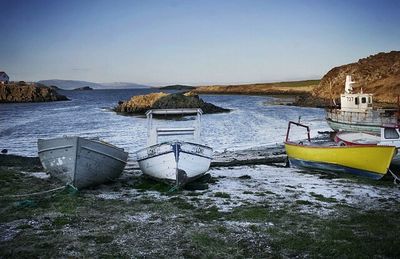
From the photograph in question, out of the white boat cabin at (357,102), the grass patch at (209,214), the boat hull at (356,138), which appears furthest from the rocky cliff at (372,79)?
the grass patch at (209,214)

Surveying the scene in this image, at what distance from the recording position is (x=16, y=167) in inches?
741

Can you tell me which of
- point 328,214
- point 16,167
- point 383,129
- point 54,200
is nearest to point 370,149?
point 383,129

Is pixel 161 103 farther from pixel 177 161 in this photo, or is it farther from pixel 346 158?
pixel 177 161

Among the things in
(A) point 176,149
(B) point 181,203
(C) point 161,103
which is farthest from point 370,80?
(B) point 181,203

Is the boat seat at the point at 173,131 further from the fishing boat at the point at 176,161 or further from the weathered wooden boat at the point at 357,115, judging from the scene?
the weathered wooden boat at the point at 357,115

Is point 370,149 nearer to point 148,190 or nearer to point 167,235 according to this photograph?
point 148,190

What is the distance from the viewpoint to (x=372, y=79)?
319 feet

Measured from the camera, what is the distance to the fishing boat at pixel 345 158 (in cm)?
1465

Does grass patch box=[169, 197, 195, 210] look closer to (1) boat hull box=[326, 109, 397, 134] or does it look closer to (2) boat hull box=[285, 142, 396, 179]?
(2) boat hull box=[285, 142, 396, 179]

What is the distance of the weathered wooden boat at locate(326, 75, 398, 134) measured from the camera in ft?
95.1

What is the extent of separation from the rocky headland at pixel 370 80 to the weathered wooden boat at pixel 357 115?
1797 inches

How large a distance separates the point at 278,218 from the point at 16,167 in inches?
585

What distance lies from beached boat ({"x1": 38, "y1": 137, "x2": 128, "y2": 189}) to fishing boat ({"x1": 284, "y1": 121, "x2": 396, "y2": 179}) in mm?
9494

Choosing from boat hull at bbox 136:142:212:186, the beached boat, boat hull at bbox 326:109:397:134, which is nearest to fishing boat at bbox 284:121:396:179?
boat hull at bbox 136:142:212:186
